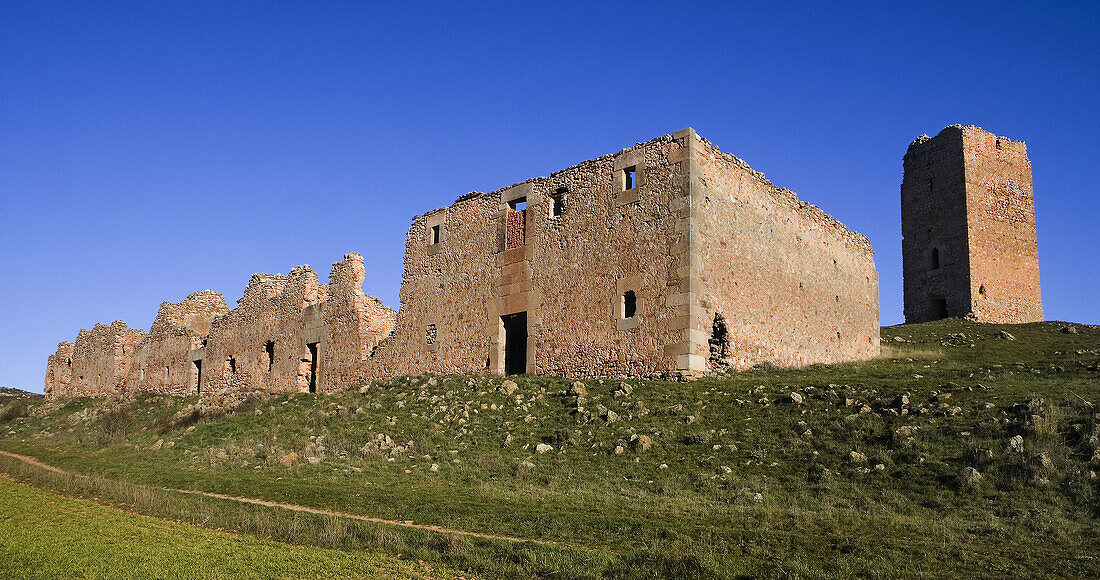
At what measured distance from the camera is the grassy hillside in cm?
873

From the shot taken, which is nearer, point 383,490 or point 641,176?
point 383,490

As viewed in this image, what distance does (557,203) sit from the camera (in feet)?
70.6

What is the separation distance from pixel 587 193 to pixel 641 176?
168 cm

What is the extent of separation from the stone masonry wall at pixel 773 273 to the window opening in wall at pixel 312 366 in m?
14.2

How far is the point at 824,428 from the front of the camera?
13219mm

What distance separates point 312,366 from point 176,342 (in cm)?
979

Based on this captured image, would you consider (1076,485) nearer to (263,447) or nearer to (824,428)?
(824,428)

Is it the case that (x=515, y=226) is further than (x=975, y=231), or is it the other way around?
(x=975, y=231)

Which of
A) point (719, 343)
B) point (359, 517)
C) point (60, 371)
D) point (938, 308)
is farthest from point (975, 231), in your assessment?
point (60, 371)

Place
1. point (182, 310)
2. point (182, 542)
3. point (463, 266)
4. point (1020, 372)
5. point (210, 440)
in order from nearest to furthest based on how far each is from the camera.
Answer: point (182, 542) < point (1020, 372) < point (210, 440) < point (463, 266) < point (182, 310)

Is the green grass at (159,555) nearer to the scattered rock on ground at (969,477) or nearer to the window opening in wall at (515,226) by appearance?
the scattered rock on ground at (969,477)

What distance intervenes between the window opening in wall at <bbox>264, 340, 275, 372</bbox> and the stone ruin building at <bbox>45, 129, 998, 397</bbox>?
70mm

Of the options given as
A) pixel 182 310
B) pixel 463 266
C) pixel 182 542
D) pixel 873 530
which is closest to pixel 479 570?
pixel 182 542

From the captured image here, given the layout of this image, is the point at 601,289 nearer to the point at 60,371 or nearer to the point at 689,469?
the point at 689,469
